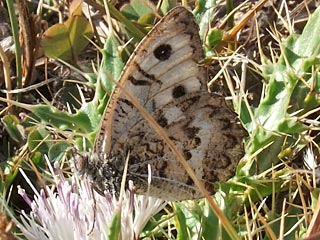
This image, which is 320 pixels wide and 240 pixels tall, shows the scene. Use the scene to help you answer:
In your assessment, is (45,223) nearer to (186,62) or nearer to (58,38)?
(186,62)

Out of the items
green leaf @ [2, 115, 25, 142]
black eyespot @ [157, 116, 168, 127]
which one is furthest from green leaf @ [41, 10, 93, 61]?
black eyespot @ [157, 116, 168, 127]

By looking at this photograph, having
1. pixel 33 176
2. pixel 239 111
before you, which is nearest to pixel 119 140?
pixel 239 111

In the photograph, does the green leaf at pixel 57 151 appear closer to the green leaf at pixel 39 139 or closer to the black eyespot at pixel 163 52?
the green leaf at pixel 39 139

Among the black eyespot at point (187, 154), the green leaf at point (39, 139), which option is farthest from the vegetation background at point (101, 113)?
the black eyespot at point (187, 154)

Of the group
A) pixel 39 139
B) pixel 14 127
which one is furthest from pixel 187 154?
pixel 14 127

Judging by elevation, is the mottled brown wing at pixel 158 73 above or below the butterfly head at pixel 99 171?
above

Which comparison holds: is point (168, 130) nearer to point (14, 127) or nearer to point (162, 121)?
point (162, 121)

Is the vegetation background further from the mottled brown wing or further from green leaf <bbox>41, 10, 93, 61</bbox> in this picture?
the mottled brown wing

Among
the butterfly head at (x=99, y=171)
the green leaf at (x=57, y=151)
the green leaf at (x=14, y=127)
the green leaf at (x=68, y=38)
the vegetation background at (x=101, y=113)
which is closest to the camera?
the vegetation background at (x=101, y=113)
